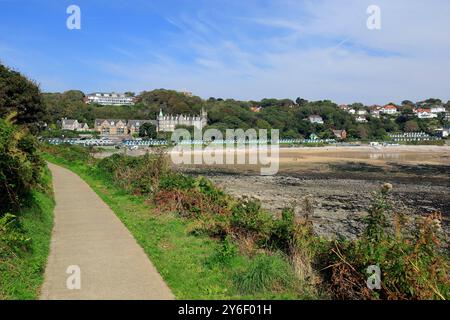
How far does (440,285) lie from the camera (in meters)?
6.37

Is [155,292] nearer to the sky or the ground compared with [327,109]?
nearer to the ground

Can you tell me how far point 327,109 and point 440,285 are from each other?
143320mm

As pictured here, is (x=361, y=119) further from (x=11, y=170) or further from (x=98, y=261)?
(x=98, y=261)

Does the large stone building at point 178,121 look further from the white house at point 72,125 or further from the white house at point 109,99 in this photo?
the white house at point 109,99

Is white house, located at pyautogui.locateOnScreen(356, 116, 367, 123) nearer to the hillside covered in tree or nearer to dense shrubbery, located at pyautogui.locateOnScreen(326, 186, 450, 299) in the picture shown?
the hillside covered in tree

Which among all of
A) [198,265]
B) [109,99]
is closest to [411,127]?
[109,99]

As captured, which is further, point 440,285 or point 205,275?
point 205,275

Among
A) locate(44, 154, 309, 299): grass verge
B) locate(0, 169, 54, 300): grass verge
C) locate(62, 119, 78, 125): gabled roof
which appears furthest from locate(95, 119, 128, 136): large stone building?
locate(0, 169, 54, 300): grass verge

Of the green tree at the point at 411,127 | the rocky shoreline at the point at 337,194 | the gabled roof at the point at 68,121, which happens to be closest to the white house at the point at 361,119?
the green tree at the point at 411,127

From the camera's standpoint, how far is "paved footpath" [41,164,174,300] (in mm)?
6195

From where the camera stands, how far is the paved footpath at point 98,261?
20.3 feet
